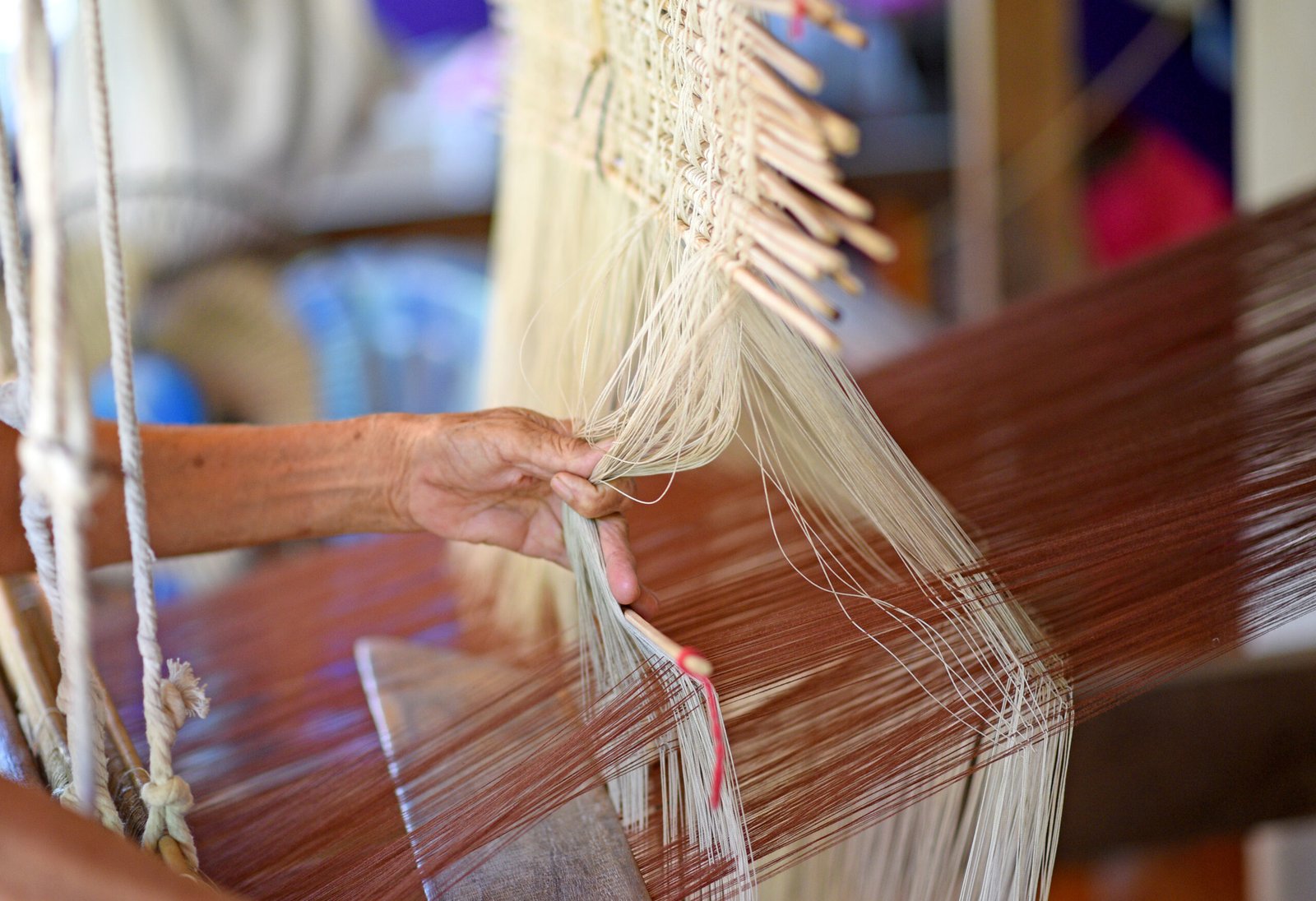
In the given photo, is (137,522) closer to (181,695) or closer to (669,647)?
(181,695)

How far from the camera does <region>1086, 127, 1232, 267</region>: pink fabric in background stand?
2.92 m

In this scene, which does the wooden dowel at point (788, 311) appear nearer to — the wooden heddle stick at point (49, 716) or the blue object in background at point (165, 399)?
the wooden heddle stick at point (49, 716)

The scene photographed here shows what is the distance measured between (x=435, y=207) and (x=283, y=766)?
233 cm

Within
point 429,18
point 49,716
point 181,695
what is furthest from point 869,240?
point 429,18

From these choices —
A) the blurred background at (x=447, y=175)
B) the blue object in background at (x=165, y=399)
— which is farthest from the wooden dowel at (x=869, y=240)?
the blue object in background at (x=165, y=399)

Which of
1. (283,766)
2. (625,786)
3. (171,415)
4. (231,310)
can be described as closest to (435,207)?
(231,310)

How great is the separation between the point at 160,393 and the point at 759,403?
6.08ft

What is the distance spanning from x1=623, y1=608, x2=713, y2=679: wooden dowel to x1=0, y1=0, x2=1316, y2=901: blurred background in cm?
155

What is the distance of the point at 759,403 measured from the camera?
2.15 feet

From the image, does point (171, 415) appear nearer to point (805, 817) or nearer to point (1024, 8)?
point (805, 817)

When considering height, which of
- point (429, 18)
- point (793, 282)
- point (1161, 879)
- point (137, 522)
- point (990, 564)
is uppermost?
point (429, 18)

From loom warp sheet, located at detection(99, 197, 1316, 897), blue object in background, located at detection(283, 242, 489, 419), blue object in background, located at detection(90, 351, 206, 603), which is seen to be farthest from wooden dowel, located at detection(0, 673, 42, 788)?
blue object in background, located at detection(283, 242, 489, 419)

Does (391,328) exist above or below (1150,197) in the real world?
below

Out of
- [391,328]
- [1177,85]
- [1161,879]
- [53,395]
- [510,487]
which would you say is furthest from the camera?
[1177,85]
